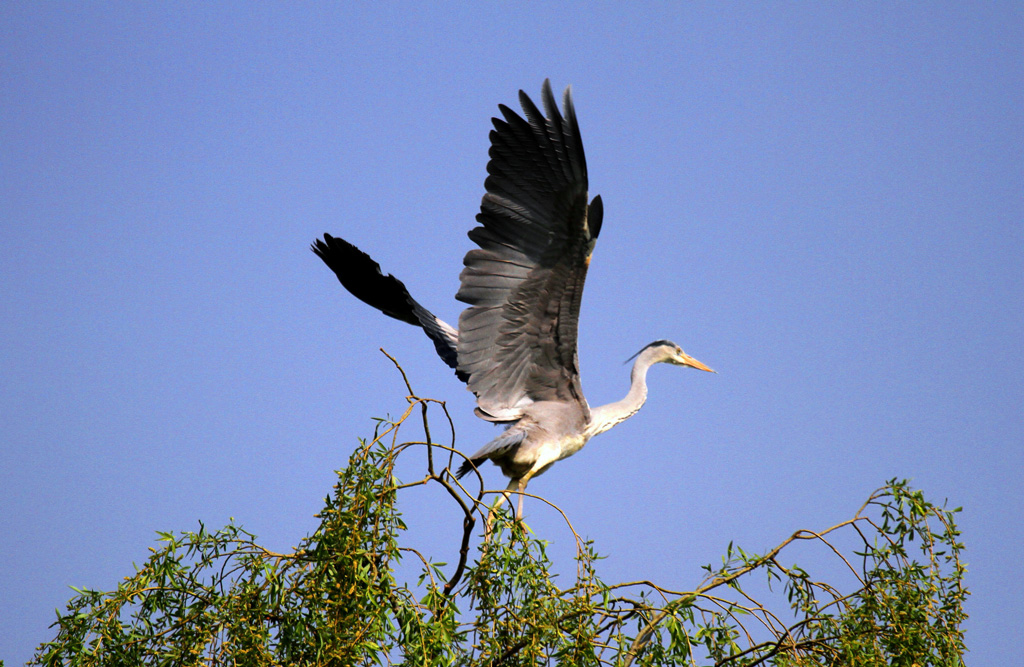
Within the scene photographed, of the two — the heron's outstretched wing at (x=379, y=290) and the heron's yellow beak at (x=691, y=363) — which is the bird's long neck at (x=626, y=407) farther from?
the heron's outstretched wing at (x=379, y=290)

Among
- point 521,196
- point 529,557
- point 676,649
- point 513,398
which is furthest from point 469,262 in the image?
point 676,649

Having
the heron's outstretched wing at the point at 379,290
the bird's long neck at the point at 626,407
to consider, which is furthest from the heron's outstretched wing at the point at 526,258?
the heron's outstretched wing at the point at 379,290

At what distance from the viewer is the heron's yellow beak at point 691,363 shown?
7305 mm

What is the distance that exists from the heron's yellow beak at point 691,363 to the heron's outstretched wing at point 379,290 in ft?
7.02

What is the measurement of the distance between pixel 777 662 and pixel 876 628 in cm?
38

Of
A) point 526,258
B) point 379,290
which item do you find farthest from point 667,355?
point 526,258

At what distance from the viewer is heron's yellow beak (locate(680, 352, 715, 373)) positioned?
7.30 m

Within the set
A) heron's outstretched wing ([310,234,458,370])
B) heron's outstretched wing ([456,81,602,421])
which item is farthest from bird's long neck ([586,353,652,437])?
heron's outstretched wing ([310,234,458,370])

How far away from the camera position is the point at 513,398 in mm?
5223

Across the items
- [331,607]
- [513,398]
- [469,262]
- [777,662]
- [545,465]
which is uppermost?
[469,262]

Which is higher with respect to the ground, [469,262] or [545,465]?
[469,262]

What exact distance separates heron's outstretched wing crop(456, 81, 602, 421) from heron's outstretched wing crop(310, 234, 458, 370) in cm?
84

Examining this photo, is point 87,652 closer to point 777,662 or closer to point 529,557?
point 529,557

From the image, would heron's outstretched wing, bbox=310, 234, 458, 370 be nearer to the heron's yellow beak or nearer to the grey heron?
the grey heron
